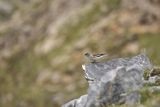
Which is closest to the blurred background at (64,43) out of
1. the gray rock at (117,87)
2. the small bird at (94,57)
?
the small bird at (94,57)

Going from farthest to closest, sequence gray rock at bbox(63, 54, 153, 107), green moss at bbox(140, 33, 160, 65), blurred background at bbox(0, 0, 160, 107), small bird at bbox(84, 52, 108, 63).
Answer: blurred background at bbox(0, 0, 160, 107), green moss at bbox(140, 33, 160, 65), small bird at bbox(84, 52, 108, 63), gray rock at bbox(63, 54, 153, 107)

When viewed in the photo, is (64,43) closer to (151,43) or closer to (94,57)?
(151,43)

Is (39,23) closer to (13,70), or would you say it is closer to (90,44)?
(13,70)

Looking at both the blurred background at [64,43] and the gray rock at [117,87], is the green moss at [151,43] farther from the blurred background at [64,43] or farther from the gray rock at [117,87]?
the gray rock at [117,87]

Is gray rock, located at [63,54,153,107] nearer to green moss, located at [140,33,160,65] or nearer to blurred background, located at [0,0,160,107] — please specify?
blurred background, located at [0,0,160,107]

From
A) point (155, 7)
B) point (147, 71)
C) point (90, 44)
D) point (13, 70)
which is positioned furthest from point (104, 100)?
point (13, 70)

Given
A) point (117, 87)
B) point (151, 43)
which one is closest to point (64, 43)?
point (151, 43)

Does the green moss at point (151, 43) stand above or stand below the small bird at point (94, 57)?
above

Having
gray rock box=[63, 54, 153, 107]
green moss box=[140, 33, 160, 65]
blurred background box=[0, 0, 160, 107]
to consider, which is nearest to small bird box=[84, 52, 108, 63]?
gray rock box=[63, 54, 153, 107]
